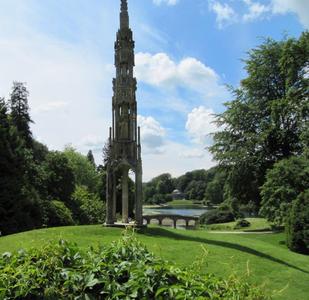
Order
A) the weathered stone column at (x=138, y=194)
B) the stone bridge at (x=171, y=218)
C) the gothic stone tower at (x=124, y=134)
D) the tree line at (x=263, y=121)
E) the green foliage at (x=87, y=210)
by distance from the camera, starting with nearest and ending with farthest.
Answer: the weathered stone column at (x=138, y=194) < the gothic stone tower at (x=124, y=134) < the tree line at (x=263, y=121) < the green foliage at (x=87, y=210) < the stone bridge at (x=171, y=218)

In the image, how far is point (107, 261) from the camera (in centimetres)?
368

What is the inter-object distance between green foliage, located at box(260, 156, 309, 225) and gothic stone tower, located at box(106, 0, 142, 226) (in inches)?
467

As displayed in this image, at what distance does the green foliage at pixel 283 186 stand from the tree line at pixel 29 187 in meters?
16.0

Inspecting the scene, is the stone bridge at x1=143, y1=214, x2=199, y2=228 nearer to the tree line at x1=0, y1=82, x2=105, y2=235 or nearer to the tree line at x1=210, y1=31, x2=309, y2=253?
the tree line at x1=0, y1=82, x2=105, y2=235

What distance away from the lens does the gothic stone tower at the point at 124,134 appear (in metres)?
20.0

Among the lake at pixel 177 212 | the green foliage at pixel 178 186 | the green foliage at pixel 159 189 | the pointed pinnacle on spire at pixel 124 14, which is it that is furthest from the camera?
the green foliage at pixel 178 186

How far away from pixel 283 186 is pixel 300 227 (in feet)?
22.6

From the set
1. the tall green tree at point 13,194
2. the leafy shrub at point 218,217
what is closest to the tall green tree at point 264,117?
the leafy shrub at point 218,217

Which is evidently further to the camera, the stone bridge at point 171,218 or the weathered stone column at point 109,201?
the stone bridge at point 171,218

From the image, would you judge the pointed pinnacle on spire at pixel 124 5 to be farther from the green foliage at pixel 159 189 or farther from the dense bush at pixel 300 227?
the green foliage at pixel 159 189

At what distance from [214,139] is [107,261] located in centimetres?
3798

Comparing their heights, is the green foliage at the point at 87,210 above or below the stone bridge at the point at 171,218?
above

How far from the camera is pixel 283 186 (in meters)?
28.4

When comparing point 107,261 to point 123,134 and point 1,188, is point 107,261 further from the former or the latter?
point 1,188
